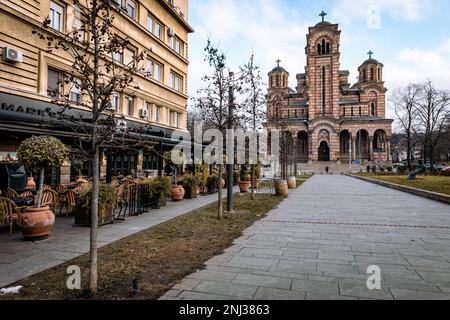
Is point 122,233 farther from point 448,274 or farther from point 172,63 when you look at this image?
point 172,63

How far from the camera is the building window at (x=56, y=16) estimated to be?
549 inches

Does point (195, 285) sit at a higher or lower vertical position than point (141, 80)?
lower

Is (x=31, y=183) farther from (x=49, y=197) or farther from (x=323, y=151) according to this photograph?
(x=323, y=151)

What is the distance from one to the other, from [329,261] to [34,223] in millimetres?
5756

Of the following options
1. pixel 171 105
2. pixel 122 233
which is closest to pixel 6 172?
pixel 122 233

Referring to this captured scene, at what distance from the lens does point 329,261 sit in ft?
16.4

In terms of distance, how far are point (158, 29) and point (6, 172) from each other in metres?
16.9

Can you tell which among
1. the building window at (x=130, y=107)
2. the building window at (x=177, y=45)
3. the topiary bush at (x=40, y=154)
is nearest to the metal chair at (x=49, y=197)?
the topiary bush at (x=40, y=154)

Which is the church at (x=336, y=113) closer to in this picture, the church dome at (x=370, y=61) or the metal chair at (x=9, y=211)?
the church dome at (x=370, y=61)

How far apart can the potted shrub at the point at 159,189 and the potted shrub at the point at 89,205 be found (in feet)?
8.91

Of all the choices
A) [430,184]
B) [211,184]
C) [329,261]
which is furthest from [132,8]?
[430,184]

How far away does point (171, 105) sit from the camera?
81.0ft

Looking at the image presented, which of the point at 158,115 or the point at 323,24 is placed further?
the point at 323,24

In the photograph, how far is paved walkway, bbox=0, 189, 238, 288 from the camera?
15.1ft
